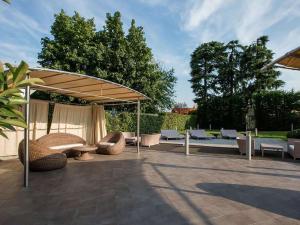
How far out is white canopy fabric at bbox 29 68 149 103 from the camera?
22.2 feet

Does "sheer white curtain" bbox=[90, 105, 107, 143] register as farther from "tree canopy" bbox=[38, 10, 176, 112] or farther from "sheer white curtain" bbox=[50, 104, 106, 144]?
"tree canopy" bbox=[38, 10, 176, 112]

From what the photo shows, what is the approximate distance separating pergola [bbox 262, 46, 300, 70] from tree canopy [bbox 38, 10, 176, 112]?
15.1 meters

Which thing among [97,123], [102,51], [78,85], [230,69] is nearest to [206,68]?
[230,69]

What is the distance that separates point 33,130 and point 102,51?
33.5 ft

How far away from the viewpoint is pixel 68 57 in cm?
1850

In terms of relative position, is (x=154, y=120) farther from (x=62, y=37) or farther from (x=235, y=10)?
(x=235, y=10)

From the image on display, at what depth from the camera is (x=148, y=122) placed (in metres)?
19.3

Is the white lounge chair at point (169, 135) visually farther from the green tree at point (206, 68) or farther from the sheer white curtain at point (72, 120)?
the green tree at point (206, 68)

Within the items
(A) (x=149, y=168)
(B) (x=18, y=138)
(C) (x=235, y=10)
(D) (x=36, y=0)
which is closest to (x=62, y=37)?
(D) (x=36, y=0)

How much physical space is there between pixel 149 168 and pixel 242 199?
3482 mm

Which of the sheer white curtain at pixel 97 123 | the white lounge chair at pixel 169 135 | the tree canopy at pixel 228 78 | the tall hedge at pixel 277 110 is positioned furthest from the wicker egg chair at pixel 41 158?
the tree canopy at pixel 228 78

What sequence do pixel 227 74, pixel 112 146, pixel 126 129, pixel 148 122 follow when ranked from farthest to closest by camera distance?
pixel 227 74, pixel 148 122, pixel 126 129, pixel 112 146

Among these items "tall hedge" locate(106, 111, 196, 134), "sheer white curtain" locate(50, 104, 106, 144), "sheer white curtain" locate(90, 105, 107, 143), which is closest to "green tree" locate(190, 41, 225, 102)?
"tall hedge" locate(106, 111, 196, 134)

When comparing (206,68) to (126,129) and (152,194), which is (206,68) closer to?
(126,129)
